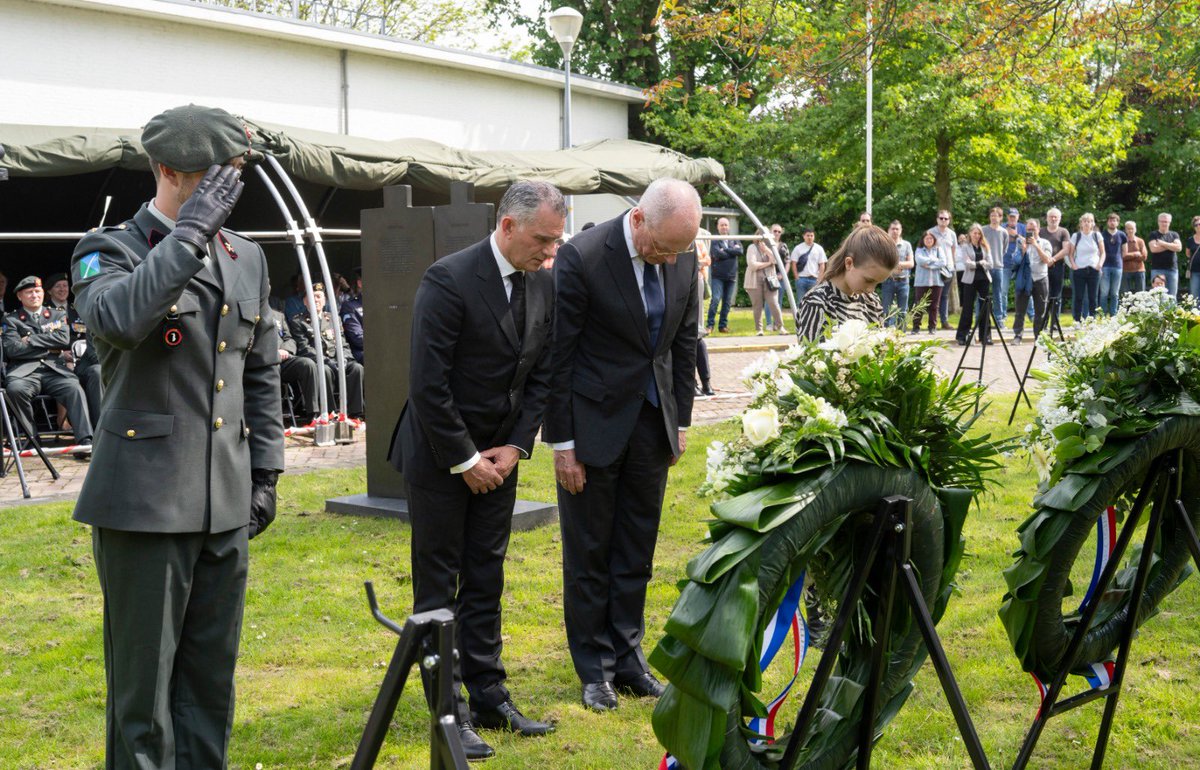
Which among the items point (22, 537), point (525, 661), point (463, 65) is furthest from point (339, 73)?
point (525, 661)

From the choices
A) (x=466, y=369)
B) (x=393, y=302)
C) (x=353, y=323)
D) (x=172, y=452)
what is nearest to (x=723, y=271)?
(x=353, y=323)

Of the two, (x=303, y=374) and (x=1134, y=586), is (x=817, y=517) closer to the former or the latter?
(x=1134, y=586)

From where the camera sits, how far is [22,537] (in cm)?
796

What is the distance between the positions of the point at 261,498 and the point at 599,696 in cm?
192

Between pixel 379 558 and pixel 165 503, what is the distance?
13.7 ft

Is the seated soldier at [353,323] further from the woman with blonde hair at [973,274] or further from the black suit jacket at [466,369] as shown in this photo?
the woman with blonde hair at [973,274]

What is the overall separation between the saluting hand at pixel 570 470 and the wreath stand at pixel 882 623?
1873 millimetres

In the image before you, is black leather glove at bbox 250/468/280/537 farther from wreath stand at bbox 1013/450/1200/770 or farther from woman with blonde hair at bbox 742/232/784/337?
woman with blonde hair at bbox 742/232/784/337

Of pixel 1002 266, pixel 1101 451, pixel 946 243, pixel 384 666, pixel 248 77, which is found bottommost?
pixel 384 666

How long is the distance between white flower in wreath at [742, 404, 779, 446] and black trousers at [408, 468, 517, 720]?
63.3 inches

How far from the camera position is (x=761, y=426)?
309 cm

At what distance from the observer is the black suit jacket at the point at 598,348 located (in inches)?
192

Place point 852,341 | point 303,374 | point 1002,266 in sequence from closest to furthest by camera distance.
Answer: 1. point 852,341
2. point 303,374
3. point 1002,266

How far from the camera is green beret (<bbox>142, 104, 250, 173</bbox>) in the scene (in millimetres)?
3293
